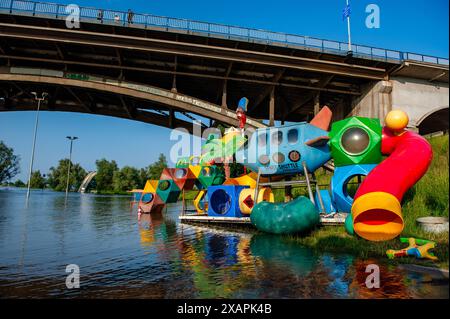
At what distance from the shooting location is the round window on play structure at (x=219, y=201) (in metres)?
14.9

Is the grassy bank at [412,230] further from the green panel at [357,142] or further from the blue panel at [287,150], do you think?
the blue panel at [287,150]

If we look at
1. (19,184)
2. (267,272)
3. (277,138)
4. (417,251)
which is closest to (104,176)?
(277,138)

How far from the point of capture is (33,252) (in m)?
7.96

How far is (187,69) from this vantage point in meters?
25.6

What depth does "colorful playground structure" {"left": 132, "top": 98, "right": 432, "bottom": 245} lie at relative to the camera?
740cm

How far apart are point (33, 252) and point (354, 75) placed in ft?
81.4

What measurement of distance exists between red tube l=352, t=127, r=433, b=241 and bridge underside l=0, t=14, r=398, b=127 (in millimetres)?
16727

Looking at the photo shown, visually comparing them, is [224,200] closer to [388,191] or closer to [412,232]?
[412,232]

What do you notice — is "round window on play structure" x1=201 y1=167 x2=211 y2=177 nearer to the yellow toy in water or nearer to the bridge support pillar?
the yellow toy in water

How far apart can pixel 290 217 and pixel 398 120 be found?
4.55 m

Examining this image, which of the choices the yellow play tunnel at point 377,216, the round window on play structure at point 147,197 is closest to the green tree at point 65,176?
A: the round window on play structure at point 147,197

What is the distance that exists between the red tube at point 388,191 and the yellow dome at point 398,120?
0.82 m
